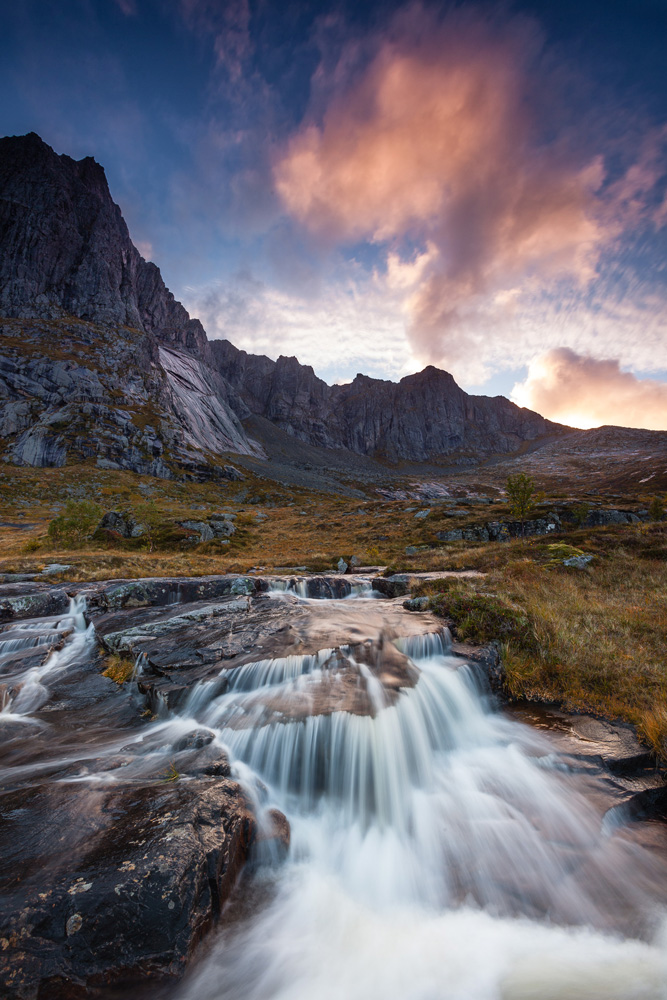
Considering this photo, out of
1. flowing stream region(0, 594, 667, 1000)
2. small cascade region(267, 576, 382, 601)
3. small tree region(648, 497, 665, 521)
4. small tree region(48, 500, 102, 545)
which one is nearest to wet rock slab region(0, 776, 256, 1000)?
flowing stream region(0, 594, 667, 1000)

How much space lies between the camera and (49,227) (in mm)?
133625

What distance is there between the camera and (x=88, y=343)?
111438 mm

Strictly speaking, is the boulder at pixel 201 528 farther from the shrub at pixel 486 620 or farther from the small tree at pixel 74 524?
the shrub at pixel 486 620

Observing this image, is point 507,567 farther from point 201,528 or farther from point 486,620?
point 201,528

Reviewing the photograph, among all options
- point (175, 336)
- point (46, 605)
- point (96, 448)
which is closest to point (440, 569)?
point (46, 605)

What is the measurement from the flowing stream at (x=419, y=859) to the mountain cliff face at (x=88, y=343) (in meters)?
86.6

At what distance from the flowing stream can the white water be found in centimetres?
2

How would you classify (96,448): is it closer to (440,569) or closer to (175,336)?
(440,569)

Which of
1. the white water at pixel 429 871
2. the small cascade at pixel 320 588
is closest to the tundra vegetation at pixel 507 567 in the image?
the white water at pixel 429 871

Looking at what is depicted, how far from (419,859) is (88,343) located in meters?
142

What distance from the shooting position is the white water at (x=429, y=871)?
3703 mm

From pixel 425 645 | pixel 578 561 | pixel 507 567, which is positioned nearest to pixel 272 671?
pixel 425 645

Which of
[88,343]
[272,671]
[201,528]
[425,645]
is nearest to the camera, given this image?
[272,671]

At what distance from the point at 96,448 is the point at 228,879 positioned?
92.9 m
